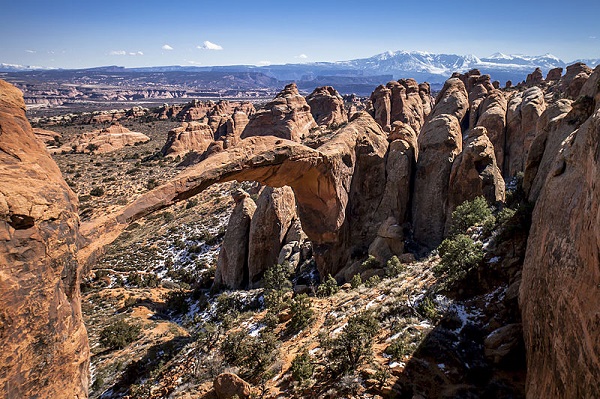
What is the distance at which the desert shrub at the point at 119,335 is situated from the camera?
62.6 ft

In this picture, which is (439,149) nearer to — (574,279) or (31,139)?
(574,279)

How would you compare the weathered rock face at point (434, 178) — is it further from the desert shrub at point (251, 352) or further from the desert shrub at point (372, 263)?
the desert shrub at point (251, 352)

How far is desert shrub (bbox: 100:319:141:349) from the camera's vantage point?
1908 centimetres

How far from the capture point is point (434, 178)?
21.7 meters

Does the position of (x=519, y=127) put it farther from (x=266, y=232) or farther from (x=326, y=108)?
(x=326, y=108)

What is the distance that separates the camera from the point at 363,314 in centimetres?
1103

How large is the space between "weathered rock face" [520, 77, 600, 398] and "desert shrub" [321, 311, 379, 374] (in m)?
3.91

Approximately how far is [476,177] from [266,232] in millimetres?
14528

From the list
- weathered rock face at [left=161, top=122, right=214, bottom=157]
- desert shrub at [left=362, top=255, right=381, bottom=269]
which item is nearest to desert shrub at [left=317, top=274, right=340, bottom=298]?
desert shrub at [left=362, top=255, right=381, bottom=269]

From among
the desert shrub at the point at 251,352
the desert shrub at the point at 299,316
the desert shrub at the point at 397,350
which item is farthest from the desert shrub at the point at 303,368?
the desert shrub at the point at 299,316

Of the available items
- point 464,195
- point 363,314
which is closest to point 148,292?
point 363,314

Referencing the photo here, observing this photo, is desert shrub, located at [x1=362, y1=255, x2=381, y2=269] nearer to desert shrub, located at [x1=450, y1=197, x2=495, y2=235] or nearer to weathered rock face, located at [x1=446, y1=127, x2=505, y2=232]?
desert shrub, located at [x1=450, y1=197, x2=495, y2=235]

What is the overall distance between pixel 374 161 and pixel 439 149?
4.13 m

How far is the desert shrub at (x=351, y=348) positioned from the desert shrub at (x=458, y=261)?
3727 mm
